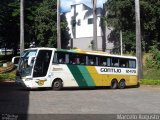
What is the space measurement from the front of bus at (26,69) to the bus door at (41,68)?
Answer: 0.32 meters

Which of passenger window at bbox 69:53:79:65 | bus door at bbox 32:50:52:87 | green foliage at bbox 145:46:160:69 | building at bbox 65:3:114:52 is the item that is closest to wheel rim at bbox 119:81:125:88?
passenger window at bbox 69:53:79:65

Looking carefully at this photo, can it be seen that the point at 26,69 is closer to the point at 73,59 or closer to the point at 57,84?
the point at 57,84

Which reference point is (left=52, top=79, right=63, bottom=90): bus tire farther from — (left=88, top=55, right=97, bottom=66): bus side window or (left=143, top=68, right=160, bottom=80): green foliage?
(left=143, top=68, right=160, bottom=80): green foliage

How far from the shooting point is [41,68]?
27.4m

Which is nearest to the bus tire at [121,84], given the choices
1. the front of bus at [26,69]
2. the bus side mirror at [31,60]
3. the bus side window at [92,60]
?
the bus side window at [92,60]

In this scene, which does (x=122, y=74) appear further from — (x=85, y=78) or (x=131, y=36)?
(x=131, y=36)

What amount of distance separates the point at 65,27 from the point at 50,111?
1637 inches

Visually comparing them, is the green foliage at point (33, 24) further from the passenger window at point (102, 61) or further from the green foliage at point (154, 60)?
the passenger window at point (102, 61)

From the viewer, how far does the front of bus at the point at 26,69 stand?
27031 millimetres

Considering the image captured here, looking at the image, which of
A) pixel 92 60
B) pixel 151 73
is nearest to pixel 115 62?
pixel 92 60

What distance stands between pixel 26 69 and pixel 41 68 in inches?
38.8

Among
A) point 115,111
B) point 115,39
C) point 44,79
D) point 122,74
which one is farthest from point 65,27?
point 115,111

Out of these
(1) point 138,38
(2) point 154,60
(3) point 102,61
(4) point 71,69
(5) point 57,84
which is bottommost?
(5) point 57,84

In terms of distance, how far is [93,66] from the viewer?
30328 millimetres
